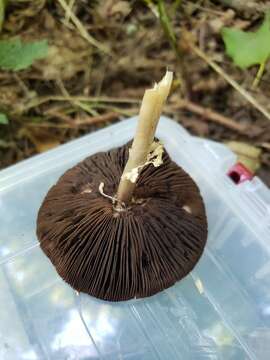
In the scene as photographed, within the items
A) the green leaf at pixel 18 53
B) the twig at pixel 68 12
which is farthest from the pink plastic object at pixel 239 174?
the twig at pixel 68 12

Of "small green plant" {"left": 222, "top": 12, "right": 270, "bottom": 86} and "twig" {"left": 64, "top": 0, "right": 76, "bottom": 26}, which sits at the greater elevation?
"small green plant" {"left": 222, "top": 12, "right": 270, "bottom": 86}

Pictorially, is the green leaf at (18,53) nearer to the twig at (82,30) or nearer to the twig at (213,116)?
the twig at (82,30)

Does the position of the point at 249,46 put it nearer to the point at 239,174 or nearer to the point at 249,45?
the point at 249,45

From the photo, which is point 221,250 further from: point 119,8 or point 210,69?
point 119,8

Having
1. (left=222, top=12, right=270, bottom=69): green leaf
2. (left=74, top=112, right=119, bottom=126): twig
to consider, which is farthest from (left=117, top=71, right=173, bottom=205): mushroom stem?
(left=74, top=112, right=119, bottom=126): twig

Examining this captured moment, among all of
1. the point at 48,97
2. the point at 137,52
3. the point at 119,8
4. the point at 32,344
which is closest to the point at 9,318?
the point at 32,344

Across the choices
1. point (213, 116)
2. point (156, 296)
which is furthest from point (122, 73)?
point (156, 296)

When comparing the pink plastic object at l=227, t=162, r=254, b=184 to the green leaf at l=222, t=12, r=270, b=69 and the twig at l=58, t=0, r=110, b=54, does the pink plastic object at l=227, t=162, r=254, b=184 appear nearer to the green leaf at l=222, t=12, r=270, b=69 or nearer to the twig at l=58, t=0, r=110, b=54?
the green leaf at l=222, t=12, r=270, b=69
